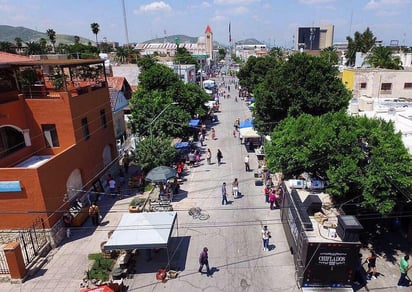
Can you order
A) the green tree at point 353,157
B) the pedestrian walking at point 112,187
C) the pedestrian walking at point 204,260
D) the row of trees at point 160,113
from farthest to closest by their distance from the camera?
the row of trees at point 160,113, the pedestrian walking at point 112,187, the pedestrian walking at point 204,260, the green tree at point 353,157

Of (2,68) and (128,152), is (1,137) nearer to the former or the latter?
(2,68)

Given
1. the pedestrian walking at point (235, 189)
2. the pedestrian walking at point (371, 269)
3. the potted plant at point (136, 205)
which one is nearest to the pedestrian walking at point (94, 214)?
the potted plant at point (136, 205)

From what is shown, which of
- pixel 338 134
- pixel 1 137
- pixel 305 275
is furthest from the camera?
pixel 1 137

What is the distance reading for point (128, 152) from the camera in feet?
94.8

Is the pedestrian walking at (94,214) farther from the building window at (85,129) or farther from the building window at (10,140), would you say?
the building window at (10,140)

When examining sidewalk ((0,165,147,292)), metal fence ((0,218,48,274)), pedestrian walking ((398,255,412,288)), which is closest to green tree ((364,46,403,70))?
pedestrian walking ((398,255,412,288))

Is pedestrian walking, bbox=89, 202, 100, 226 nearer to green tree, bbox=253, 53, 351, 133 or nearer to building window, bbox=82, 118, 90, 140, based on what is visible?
building window, bbox=82, 118, 90, 140

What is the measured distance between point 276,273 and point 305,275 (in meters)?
1.73

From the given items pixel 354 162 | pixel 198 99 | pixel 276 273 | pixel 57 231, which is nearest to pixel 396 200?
pixel 354 162

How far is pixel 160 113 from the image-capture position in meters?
25.4

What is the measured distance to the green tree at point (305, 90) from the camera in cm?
2325

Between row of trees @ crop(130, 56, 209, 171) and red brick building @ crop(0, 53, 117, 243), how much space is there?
11.8ft

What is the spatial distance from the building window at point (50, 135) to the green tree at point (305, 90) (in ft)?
51.0

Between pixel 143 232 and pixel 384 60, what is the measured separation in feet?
149
